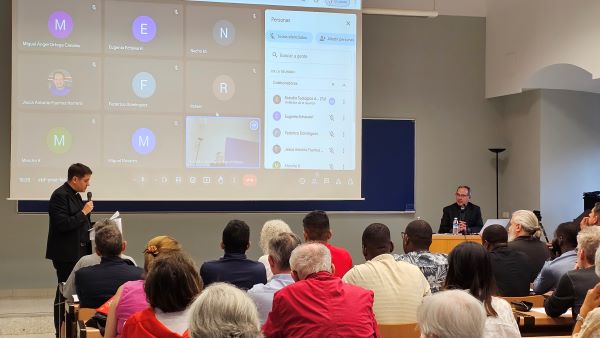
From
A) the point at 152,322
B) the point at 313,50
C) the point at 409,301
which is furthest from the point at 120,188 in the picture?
the point at 152,322

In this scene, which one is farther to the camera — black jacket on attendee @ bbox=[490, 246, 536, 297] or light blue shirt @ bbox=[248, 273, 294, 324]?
black jacket on attendee @ bbox=[490, 246, 536, 297]

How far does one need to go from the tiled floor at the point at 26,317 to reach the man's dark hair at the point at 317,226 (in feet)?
9.24

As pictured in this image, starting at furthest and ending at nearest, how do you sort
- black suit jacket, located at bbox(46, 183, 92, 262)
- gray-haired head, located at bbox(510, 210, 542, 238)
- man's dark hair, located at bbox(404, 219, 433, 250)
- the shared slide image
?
the shared slide image, black suit jacket, located at bbox(46, 183, 92, 262), gray-haired head, located at bbox(510, 210, 542, 238), man's dark hair, located at bbox(404, 219, 433, 250)

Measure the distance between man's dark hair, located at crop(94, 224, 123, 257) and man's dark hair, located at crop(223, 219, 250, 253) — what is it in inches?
23.0

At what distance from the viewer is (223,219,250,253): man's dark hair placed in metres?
3.93

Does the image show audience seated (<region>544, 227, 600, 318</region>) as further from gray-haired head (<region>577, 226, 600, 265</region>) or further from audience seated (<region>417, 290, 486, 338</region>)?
audience seated (<region>417, 290, 486, 338</region>)

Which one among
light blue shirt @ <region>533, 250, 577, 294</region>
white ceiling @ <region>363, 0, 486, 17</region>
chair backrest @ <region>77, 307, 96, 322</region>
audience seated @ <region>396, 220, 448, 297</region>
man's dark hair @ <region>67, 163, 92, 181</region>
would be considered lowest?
chair backrest @ <region>77, 307, 96, 322</region>

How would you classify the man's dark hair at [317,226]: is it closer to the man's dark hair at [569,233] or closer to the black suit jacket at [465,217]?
the man's dark hair at [569,233]

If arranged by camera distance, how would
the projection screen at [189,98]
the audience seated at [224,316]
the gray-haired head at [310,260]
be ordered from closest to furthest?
1. the audience seated at [224,316]
2. the gray-haired head at [310,260]
3. the projection screen at [189,98]

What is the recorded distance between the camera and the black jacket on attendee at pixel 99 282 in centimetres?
370

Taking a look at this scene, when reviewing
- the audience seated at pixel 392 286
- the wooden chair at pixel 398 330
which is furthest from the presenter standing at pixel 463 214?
the wooden chair at pixel 398 330

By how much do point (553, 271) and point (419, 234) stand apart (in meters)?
1.00

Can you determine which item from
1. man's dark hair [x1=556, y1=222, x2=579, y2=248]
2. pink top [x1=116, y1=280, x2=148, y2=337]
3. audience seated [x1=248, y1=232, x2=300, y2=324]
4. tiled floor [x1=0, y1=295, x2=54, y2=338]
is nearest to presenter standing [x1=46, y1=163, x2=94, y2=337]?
tiled floor [x1=0, y1=295, x2=54, y2=338]

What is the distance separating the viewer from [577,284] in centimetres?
350
